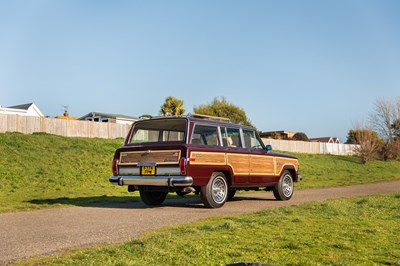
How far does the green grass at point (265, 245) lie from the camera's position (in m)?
4.12

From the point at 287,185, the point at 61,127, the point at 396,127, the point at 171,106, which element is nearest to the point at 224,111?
the point at 171,106

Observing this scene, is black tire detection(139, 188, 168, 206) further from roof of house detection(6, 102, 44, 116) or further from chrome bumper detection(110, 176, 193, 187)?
roof of house detection(6, 102, 44, 116)

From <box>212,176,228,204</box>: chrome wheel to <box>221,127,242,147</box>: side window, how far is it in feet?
3.08

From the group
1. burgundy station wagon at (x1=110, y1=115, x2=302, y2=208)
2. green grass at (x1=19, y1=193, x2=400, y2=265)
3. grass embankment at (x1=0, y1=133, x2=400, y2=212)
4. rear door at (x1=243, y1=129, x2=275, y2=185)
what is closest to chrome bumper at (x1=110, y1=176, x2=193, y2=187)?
burgundy station wagon at (x1=110, y1=115, x2=302, y2=208)

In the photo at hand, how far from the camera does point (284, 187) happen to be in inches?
470

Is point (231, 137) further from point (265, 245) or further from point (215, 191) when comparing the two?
point (265, 245)

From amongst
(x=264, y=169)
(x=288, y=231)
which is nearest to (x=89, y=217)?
(x=288, y=231)

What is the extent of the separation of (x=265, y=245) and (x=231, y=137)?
598 cm

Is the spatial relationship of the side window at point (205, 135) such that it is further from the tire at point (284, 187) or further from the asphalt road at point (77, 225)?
the tire at point (284, 187)

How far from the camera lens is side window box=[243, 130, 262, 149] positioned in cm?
1104

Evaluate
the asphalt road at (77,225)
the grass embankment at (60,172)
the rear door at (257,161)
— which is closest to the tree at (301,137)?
the grass embankment at (60,172)

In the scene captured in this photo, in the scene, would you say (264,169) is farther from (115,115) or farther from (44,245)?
(115,115)

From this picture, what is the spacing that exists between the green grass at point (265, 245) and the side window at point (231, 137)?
3684 mm

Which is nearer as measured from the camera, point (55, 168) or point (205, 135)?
point (205, 135)
